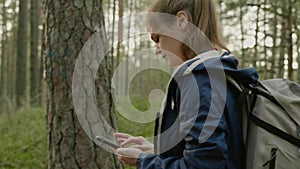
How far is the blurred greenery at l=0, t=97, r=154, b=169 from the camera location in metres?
6.13

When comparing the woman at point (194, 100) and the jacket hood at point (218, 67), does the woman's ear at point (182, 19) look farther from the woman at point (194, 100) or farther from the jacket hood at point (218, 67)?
the jacket hood at point (218, 67)

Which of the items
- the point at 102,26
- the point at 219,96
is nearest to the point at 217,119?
the point at 219,96

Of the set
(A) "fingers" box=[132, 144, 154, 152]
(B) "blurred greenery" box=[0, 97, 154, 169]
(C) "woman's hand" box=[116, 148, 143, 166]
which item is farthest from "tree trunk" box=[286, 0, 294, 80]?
(C) "woman's hand" box=[116, 148, 143, 166]

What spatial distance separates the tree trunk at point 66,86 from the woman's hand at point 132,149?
1.22m

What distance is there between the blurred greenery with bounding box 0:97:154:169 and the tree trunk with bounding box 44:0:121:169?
98.5 inches

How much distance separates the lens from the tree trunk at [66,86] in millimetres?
2875

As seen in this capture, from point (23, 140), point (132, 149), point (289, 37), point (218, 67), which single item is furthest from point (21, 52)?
point (218, 67)

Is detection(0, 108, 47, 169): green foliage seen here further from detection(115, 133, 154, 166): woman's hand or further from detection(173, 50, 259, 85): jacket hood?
detection(173, 50, 259, 85): jacket hood

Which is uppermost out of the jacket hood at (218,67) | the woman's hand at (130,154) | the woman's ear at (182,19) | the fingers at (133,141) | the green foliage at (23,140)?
the woman's ear at (182,19)

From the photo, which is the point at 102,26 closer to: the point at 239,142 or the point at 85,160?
the point at 85,160

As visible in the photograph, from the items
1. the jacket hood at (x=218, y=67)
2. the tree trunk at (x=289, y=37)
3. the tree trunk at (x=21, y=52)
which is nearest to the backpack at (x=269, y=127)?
the jacket hood at (x=218, y=67)

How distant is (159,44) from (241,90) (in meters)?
0.37

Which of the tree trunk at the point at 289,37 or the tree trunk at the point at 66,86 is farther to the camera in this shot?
the tree trunk at the point at 289,37

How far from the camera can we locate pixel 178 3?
59.8 inches
